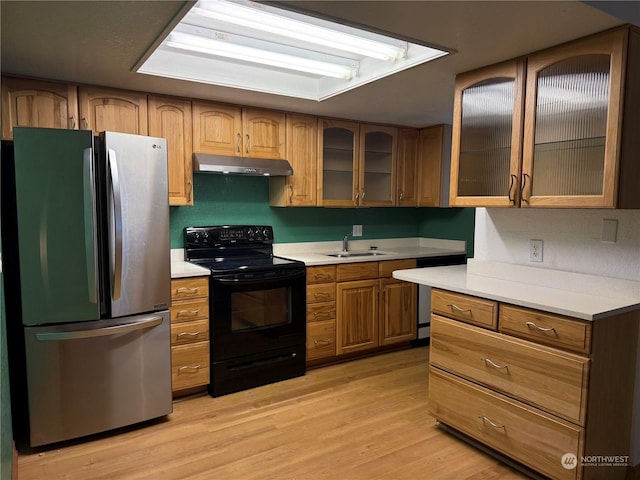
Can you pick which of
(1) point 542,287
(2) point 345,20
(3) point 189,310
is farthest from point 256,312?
(2) point 345,20

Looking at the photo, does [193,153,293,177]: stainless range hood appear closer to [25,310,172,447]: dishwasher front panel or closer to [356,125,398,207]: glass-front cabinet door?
[356,125,398,207]: glass-front cabinet door

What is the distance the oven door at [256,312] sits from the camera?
3.04 meters

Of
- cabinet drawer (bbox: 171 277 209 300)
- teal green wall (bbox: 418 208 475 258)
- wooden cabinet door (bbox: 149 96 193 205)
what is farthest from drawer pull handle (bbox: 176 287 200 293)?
teal green wall (bbox: 418 208 475 258)

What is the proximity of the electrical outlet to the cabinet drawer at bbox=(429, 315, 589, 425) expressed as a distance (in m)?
0.62

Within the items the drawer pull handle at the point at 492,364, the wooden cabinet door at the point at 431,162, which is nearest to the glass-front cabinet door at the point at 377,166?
the wooden cabinet door at the point at 431,162

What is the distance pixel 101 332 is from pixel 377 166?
2.77m

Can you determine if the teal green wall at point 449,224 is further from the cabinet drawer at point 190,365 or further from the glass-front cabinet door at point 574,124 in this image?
the cabinet drawer at point 190,365

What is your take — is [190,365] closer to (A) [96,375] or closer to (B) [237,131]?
(A) [96,375]

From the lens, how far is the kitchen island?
1894 millimetres

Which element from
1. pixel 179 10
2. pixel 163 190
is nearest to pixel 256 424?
pixel 163 190

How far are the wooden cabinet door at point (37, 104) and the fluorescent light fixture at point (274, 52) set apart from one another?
58cm

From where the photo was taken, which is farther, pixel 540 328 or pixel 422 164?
pixel 422 164

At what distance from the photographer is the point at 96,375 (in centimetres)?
248

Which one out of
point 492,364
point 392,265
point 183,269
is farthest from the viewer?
point 392,265
